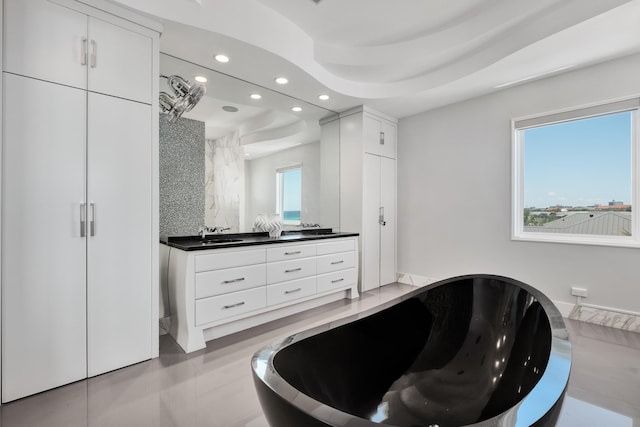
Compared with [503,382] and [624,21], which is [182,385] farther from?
[624,21]

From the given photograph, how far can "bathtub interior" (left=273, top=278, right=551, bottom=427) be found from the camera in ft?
4.20

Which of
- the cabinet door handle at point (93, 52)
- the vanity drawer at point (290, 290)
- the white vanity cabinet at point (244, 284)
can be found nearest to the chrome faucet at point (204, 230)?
the white vanity cabinet at point (244, 284)

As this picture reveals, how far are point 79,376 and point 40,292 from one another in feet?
1.96

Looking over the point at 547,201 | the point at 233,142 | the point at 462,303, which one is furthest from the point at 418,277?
the point at 233,142

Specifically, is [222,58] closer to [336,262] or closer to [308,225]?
[308,225]

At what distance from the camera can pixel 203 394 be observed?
5.94 feet

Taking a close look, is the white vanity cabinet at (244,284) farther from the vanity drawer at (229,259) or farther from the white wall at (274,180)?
the white wall at (274,180)

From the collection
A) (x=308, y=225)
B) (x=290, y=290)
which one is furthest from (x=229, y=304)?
(x=308, y=225)

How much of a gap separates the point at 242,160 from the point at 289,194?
2.66ft

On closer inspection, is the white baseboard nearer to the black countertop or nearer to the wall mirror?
the black countertop

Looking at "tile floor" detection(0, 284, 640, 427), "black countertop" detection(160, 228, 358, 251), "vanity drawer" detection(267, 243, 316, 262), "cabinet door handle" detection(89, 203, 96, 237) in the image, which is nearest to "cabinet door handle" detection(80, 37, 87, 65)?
"cabinet door handle" detection(89, 203, 96, 237)

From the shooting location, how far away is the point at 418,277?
4.32 m

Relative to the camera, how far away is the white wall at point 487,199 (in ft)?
9.34

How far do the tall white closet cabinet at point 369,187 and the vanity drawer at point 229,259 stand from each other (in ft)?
5.53
